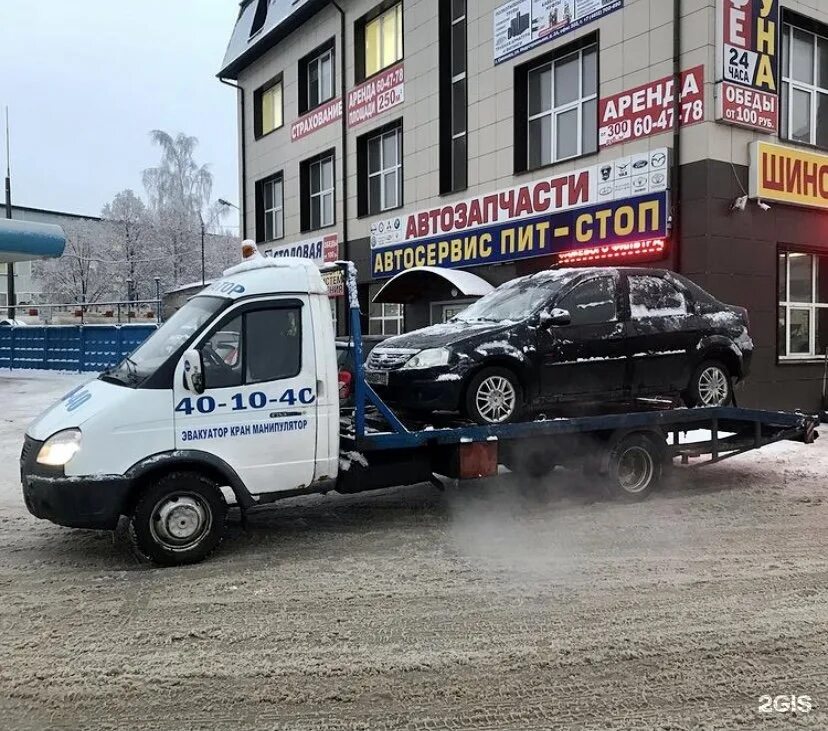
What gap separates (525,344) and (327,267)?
6.63 ft

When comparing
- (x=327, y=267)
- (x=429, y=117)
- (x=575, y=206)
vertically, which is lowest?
(x=327, y=267)

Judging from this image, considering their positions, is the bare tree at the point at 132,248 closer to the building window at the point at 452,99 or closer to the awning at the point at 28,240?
the awning at the point at 28,240

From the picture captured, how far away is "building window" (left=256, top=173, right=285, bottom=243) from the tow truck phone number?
64.4 feet

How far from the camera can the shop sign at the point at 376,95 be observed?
18.8 metres

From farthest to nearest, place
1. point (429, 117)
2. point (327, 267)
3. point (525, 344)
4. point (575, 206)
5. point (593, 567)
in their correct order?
point (429, 117) → point (575, 206) → point (525, 344) → point (327, 267) → point (593, 567)

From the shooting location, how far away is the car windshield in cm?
757

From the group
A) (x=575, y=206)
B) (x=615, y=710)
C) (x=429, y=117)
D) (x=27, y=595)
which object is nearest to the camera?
(x=615, y=710)

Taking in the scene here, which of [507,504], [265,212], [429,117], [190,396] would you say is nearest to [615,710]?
[190,396]

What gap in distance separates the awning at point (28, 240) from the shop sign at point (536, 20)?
1281 cm

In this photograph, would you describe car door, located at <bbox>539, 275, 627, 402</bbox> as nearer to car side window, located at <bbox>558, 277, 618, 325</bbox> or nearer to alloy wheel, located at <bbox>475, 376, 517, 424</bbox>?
car side window, located at <bbox>558, 277, 618, 325</bbox>

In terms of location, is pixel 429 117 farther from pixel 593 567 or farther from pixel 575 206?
pixel 593 567

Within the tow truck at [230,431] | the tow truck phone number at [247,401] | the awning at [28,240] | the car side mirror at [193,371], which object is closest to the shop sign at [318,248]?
the awning at [28,240]

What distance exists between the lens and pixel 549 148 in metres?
15.2

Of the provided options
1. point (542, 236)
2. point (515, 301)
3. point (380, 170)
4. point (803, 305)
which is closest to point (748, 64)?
point (542, 236)
